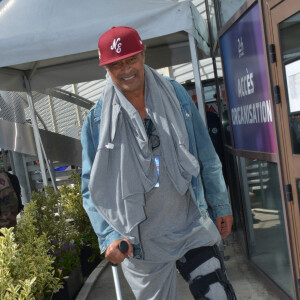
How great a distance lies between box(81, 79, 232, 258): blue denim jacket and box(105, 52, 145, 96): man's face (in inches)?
7.0

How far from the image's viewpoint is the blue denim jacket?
8.08ft

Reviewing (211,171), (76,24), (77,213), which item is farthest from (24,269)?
(77,213)

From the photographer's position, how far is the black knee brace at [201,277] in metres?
2.37

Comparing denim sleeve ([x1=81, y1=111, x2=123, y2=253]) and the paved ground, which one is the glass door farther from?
denim sleeve ([x1=81, y1=111, x2=123, y2=253])

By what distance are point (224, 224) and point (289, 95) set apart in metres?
1.06

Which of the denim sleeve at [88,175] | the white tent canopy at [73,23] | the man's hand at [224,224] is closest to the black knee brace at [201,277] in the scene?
the man's hand at [224,224]

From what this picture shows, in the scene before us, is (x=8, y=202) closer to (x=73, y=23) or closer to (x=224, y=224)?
(x=73, y=23)

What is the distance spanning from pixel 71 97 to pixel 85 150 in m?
8.70

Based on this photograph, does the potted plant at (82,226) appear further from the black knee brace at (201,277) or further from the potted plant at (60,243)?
the black knee brace at (201,277)

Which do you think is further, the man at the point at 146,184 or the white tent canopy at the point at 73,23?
the white tent canopy at the point at 73,23

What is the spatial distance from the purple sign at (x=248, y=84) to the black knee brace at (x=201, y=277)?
1.41 meters

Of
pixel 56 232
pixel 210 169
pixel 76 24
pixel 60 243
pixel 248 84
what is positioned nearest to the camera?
pixel 210 169

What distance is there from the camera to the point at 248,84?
13.2 ft

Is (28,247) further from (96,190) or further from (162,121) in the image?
(162,121)
